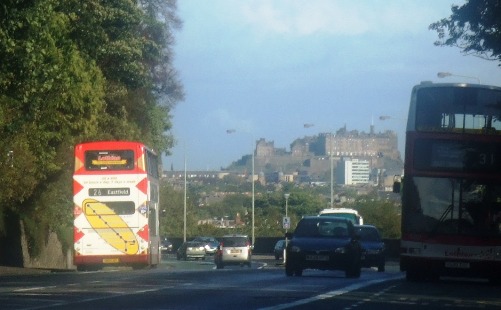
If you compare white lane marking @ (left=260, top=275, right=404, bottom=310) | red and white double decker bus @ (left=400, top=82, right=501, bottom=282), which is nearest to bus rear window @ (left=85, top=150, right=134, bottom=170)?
red and white double decker bus @ (left=400, top=82, right=501, bottom=282)

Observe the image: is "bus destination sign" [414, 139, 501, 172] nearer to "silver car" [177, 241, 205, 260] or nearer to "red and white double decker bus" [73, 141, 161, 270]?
"red and white double decker bus" [73, 141, 161, 270]

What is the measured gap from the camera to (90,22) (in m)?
43.7

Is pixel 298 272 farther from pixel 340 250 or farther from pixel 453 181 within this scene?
pixel 453 181

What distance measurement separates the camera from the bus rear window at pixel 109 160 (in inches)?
1567

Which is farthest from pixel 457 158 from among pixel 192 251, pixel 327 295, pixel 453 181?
pixel 192 251

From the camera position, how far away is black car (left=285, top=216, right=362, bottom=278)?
32750 mm

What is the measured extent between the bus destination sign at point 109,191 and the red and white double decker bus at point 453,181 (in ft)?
41.2

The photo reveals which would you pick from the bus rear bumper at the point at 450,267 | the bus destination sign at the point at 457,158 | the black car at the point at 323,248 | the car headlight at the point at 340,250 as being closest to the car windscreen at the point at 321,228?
the black car at the point at 323,248

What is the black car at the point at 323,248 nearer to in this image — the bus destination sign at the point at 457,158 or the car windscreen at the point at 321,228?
the car windscreen at the point at 321,228

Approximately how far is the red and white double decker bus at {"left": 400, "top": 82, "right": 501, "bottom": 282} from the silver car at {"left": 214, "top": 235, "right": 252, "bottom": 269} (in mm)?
30496

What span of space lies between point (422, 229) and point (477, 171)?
206 cm

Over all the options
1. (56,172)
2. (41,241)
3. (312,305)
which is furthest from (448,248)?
(41,241)

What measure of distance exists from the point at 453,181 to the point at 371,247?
630 inches

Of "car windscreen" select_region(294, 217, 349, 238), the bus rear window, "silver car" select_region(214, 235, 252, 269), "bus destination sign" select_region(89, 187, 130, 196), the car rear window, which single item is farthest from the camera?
the car rear window
